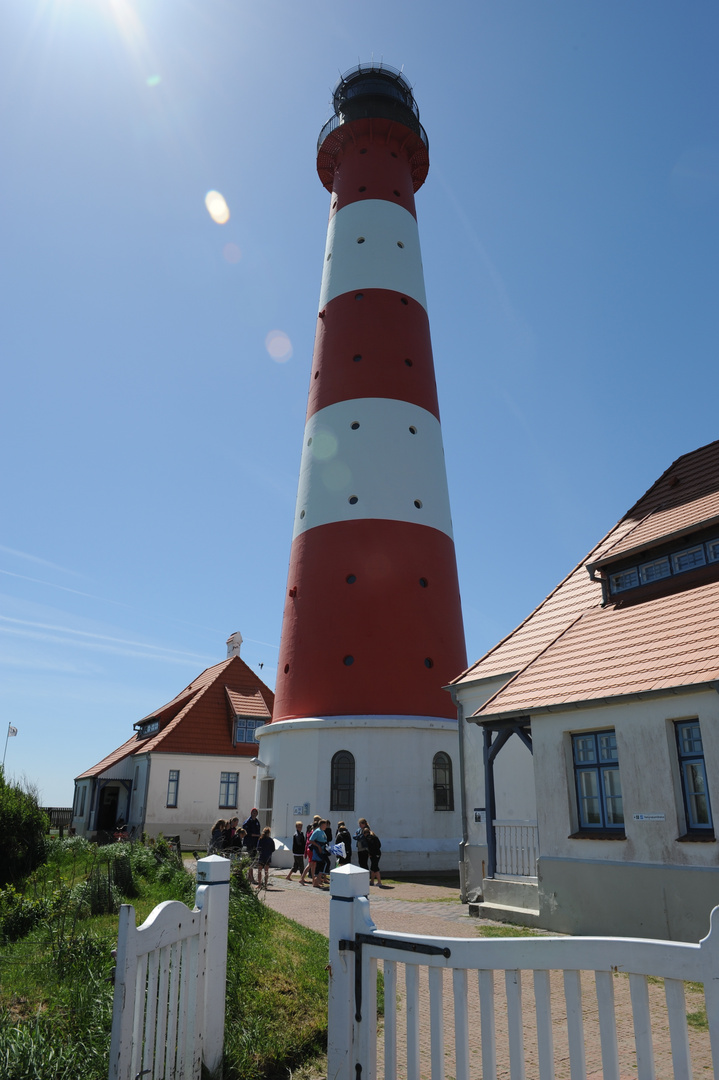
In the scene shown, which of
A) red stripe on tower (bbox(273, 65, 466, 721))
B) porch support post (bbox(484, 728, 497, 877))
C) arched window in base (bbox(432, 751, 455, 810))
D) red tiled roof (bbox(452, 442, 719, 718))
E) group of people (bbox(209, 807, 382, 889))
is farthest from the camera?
red stripe on tower (bbox(273, 65, 466, 721))

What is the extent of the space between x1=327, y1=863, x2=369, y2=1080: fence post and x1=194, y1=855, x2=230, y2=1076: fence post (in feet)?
3.76

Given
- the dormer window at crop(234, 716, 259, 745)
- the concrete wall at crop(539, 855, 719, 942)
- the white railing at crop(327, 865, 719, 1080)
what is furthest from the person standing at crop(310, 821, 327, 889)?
the dormer window at crop(234, 716, 259, 745)

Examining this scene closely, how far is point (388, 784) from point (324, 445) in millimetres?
10118

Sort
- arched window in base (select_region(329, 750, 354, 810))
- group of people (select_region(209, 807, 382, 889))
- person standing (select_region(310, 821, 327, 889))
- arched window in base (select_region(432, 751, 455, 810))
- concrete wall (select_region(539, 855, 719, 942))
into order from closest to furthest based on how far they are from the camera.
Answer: concrete wall (select_region(539, 855, 719, 942)), group of people (select_region(209, 807, 382, 889)), person standing (select_region(310, 821, 327, 889)), arched window in base (select_region(329, 750, 354, 810)), arched window in base (select_region(432, 751, 455, 810))

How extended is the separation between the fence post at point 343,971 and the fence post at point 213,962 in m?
1.14

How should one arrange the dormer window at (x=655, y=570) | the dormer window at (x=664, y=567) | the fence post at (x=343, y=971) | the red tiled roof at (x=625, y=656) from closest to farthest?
the fence post at (x=343, y=971) → the red tiled roof at (x=625, y=656) → the dormer window at (x=664, y=567) → the dormer window at (x=655, y=570)

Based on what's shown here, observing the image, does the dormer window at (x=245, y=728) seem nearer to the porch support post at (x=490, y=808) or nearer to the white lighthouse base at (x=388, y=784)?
the white lighthouse base at (x=388, y=784)

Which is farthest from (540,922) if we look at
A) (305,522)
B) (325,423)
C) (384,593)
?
(325,423)

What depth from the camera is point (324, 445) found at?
23.0 metres

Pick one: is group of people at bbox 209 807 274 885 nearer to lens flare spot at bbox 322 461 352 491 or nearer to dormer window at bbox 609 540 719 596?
dormer window at bbox 609 540 719 596

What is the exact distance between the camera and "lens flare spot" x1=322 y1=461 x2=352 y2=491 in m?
22.2

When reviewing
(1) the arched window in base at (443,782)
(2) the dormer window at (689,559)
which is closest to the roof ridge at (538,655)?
(2) the dormer window at (689,559)

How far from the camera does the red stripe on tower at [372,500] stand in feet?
67.9

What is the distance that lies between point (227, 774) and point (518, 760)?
17380 mm
